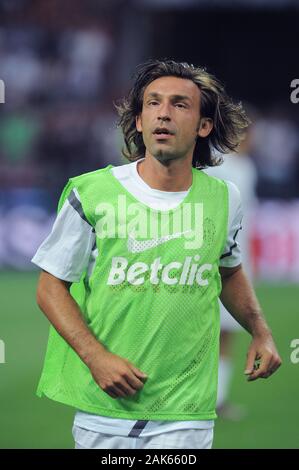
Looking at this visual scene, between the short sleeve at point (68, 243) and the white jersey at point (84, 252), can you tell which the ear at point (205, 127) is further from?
the short sleeve at point (68, 243)

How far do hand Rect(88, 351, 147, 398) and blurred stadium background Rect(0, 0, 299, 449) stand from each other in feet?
11.2

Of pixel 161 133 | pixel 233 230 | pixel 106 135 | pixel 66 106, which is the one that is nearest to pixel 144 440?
pixel 233 230

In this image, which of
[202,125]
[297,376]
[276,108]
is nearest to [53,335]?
[202,125]

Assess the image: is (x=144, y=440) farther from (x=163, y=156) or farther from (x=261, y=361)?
(x=163, y=156)

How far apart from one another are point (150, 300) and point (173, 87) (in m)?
0.82

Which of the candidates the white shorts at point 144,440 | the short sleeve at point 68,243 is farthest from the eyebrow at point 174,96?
the white shorts at point 144,440

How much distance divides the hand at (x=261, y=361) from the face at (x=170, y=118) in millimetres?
812

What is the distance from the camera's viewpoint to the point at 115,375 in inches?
170

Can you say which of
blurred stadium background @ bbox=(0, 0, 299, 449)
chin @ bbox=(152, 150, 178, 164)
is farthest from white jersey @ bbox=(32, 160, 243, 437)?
blurred stadium background @ bbox=(0, 0, 299, 449)

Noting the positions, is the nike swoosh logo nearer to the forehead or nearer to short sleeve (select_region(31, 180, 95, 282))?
short sleeve (select_region(31, 180, 95, 282))

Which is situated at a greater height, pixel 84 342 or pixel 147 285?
pixel 147 285

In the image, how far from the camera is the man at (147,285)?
450 cm
